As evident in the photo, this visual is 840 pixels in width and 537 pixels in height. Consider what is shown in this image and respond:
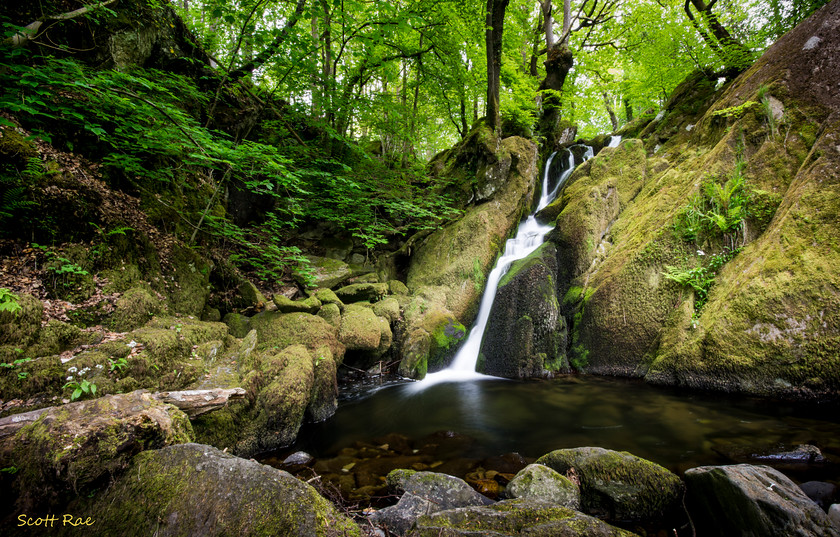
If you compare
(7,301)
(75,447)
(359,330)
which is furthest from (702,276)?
(7,301)

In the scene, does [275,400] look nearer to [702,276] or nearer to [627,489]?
[627,489]

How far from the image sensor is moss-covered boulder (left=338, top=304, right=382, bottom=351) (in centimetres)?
679

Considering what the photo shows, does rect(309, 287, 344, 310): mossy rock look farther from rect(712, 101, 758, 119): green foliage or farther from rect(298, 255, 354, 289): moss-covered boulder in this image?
rect(712, 101, 758, 119): green foliage

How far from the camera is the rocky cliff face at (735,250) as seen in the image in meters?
4.57

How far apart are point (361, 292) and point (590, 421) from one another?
5914 millimetres

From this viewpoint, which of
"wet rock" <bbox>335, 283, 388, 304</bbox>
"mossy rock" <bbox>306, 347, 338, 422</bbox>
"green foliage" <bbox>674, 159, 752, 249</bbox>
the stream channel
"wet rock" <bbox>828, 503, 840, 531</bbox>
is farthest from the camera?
"wet rock" <bbox>335, 283, 388, 304</bbox>

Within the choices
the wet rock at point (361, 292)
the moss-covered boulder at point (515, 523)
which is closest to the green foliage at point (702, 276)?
the moss-covered boulder at point (515, 523)

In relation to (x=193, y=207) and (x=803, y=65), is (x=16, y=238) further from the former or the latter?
(x=803, y=65)

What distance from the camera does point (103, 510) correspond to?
1646mm

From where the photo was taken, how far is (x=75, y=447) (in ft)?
5.65

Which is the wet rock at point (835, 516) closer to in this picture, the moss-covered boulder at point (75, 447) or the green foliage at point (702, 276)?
the green foliage at point (702, 276)

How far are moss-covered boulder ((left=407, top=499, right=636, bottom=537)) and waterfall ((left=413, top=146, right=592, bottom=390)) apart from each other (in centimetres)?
471

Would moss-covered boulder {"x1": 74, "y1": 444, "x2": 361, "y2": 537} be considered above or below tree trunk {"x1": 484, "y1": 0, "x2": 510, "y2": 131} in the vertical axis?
below

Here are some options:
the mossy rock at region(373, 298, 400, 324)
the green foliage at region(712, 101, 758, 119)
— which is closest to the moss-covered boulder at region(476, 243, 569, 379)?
the mossy rock at region(373, 298, 400, 324)
